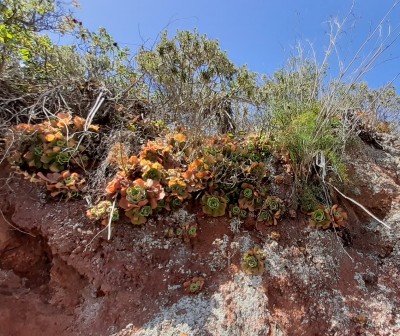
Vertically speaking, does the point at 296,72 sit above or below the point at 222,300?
above

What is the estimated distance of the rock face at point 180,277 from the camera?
1946mm

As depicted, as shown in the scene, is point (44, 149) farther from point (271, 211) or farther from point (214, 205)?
point (271, 211)

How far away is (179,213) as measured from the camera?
2.37 m

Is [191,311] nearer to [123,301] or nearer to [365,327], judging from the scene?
[123,301]

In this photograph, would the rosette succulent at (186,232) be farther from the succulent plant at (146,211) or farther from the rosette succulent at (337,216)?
the rosette succulent at (337,216)

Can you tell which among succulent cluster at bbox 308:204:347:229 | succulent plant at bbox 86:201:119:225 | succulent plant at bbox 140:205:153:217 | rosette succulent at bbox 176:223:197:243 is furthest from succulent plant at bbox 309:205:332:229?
succulent plant at bbox 86:201:119:225

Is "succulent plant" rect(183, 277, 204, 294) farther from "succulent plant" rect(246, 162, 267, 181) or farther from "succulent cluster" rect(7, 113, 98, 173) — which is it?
"succulent cluster" rect(7, 113, 98, 173)

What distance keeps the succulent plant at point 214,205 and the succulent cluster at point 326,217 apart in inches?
23.6

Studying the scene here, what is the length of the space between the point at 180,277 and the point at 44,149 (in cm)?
129

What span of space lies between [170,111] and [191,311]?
1841 mm

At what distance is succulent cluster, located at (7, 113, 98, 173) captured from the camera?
7.92 feet

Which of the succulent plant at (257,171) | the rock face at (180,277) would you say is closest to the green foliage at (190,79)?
the succulent plant at (257,171)

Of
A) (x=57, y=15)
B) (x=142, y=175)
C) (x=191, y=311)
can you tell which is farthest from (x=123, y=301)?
(x=57, y=15)

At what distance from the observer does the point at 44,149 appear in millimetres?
2443
